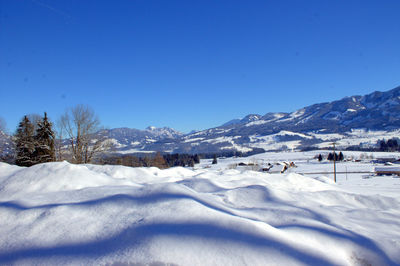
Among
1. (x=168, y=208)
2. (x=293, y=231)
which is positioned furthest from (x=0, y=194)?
(x=293, y=231)

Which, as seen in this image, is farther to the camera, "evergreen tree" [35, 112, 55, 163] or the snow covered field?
"evergreen tree" [35, 112, 55, 163]

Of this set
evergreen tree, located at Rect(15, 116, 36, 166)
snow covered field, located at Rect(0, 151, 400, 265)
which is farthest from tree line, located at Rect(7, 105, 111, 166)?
snow covered field, located at Rect(0, 151, 400, 265)

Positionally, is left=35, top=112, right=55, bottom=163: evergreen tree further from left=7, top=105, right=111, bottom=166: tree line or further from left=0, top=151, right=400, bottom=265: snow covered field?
left=0, top=151, right=400, bottom=265: snow covered field

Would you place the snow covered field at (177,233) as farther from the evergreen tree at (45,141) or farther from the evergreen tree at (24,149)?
the evergreen tree at (24,149)

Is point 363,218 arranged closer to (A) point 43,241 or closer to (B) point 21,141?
(A) point 43,241

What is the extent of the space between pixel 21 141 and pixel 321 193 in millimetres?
21244

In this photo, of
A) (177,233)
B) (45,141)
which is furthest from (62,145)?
(177,233)

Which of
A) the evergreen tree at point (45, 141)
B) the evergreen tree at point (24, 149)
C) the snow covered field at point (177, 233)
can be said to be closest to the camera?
the snow covered field at point (177, 233)

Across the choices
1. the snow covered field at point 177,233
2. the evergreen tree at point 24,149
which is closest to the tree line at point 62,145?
the evergreen tree at point 24,149

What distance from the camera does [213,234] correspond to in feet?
8.06

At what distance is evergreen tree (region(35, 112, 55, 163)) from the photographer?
1902 centimetres

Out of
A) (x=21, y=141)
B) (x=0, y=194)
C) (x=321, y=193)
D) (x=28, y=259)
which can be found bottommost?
(x=321, y=193)

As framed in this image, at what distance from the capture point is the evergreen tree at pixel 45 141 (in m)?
19.0

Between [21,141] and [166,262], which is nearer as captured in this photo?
[166,262]
